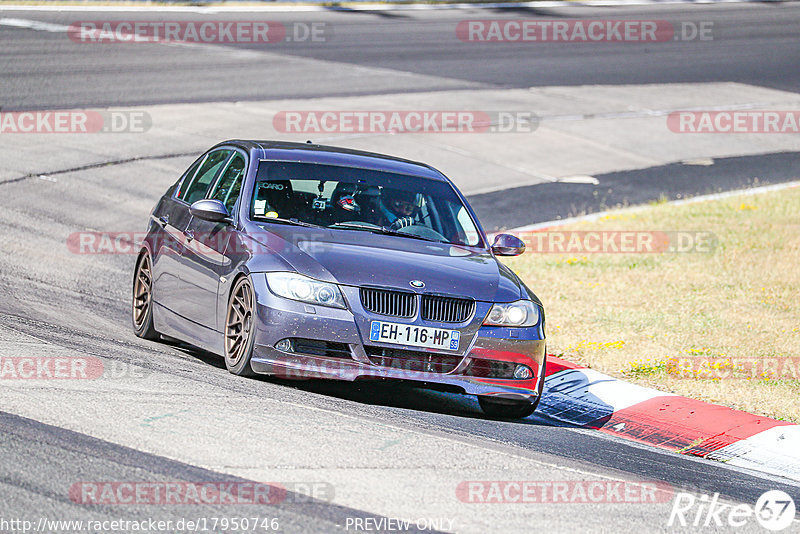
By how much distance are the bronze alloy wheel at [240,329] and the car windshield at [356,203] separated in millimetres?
728

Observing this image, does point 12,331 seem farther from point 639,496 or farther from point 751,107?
point 751,107

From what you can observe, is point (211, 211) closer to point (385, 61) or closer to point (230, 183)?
point (230, 183)

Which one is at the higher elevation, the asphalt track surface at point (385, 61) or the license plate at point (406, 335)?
the asphalt track surface at point (385, 61)

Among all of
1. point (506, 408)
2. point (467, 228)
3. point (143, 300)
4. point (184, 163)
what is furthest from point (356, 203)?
point (184, 163)

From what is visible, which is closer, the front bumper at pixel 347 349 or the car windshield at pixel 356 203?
the front bumper at pixel 347 349

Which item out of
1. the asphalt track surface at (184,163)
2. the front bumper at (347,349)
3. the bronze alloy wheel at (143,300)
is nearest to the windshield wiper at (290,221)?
the front bumper at (347,349)

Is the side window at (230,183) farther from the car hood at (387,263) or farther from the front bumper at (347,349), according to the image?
the front bumper at (347,349)

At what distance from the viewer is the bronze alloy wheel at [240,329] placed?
7570 millimetres

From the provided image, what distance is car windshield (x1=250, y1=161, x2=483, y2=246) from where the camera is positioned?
331 inches

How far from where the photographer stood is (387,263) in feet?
25.1

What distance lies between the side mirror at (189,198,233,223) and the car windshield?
19 centimetres

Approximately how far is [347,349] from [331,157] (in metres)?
2.08

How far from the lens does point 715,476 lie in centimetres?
683

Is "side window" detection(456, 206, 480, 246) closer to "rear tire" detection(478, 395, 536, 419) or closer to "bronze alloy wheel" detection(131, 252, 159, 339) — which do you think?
"rear tire" detection(478, 395, 536, 419)
